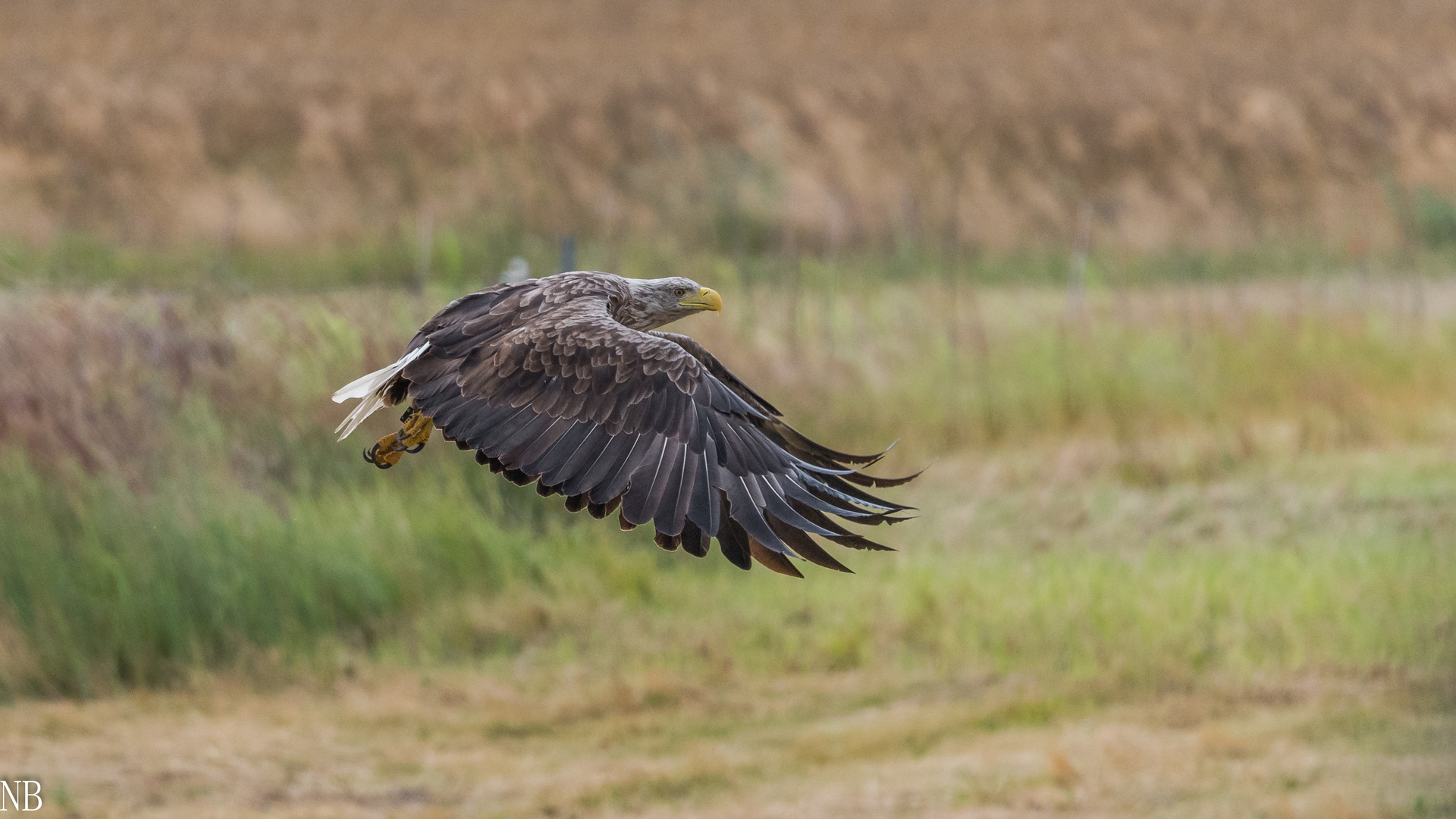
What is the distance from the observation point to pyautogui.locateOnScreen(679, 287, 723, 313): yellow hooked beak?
666 centimetres

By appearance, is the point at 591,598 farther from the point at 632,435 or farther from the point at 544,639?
the point at 632,435

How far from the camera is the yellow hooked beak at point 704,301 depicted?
6656mm

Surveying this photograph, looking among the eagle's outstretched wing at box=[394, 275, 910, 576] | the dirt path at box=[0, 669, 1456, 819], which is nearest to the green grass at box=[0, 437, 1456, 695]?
the dirt path at box=[0, 669, 1456, 819]

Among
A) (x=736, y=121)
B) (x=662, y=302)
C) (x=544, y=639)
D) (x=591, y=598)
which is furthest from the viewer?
(x=736, y=121)

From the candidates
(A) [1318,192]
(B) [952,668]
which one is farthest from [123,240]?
(A) [1318,192]

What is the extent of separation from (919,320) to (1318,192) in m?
13.2

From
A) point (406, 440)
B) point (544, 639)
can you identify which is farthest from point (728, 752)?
point (406, 440)

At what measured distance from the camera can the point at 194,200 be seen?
24.0 meters

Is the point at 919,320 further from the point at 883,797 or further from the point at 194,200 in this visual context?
the point at 194,200

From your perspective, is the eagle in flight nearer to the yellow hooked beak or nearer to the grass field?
the yellow hooked beak

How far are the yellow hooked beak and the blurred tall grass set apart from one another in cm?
518

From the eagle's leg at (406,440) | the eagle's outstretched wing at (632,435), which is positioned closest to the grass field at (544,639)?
the eagle's leg at (406,440)

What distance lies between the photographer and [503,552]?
12070 millimetres

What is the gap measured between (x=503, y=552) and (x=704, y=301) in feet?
18.6
